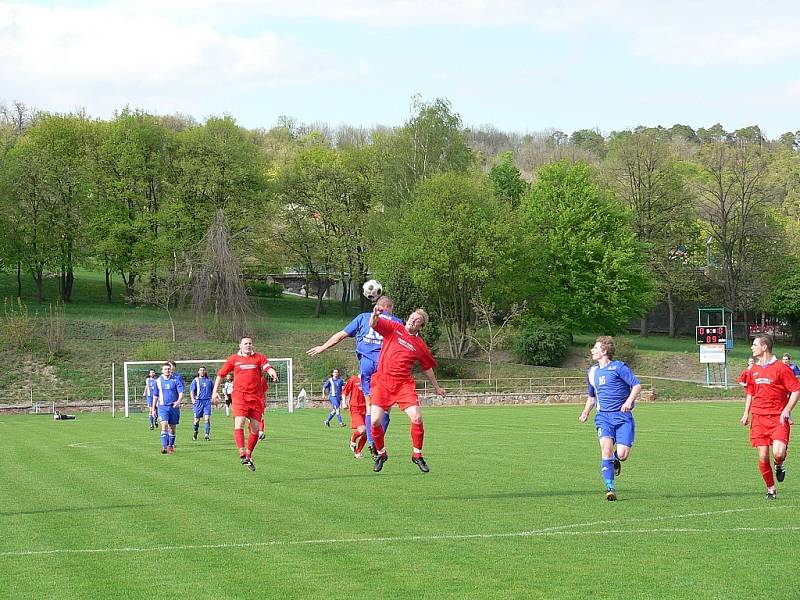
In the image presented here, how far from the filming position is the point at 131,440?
3011 centimetres

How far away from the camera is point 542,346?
6994 cm

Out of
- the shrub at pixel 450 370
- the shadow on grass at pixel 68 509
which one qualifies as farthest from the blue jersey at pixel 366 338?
the shrub at pixel 450 370

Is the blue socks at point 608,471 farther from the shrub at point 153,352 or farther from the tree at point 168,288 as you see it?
the tree at point 168,288

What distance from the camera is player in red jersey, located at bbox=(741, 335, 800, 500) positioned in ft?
45.8

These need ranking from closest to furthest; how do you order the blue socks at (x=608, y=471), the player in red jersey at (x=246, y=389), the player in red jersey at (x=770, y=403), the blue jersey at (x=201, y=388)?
the blue socks at (x=608, y=471) → the player in red jersey at (x=770, y=403) → the player in red jersey at (x=246, y=389) → the blue jersey at (x=201, y=388)

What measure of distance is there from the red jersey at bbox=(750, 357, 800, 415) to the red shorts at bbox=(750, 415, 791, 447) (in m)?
0.08

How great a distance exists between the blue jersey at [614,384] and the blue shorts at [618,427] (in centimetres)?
9

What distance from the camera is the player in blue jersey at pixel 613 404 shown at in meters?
13.4

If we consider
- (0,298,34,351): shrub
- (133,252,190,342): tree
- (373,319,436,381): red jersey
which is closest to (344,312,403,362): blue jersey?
(373,319,436,381): red jersey

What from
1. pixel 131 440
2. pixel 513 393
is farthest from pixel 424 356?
pixel 513 393

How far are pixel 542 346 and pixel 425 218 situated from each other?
12549mm

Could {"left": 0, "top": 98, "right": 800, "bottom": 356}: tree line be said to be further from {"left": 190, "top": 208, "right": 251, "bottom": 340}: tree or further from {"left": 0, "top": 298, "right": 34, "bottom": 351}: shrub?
{"left": 0, "top": 298, "right": 34, "bottom": 351}: shrub

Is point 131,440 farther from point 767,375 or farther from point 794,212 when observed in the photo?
point 794,212

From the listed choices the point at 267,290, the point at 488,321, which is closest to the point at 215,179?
the point at 267,290
